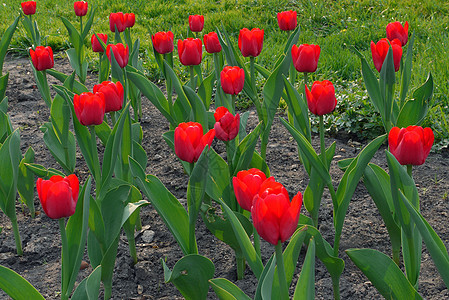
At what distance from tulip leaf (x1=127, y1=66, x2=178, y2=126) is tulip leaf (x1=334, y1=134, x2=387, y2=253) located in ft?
3.38

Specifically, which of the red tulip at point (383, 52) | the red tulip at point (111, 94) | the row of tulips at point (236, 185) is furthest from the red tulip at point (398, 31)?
the red tulip at point (111, 94)

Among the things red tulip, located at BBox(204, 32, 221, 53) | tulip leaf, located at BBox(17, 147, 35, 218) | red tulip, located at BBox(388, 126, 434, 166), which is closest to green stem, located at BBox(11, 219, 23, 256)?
tulip leaf, located at BBox(17, 147, 35, 218)

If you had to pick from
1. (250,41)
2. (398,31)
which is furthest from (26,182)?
(398,31)

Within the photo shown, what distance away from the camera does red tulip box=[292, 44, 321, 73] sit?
2.12 meters

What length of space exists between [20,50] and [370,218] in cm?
353

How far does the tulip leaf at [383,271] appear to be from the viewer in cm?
154

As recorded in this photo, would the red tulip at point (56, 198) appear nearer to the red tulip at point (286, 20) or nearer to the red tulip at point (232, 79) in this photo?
the red tulip at point (232, 79)

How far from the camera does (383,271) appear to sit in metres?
1.57

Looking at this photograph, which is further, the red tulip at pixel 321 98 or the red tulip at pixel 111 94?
the red tulip at pixel 111 94

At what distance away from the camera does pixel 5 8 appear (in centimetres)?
616

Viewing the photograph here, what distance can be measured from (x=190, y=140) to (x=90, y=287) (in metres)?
0.45

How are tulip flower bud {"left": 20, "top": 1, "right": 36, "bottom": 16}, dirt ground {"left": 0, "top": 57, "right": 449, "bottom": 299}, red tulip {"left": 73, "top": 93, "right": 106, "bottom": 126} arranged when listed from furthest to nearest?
1. tulip flower bud {"left": 20, "top": 1, "right": 36, "bottom": 16}
2. dirt ground {"left": 0, "top": 57, "right": 449, "bottom": 299}
3. red tulip {"left": 73, "top": 93, "right": 106, "bottom": 126}

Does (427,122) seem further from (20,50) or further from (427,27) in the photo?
(20,50)

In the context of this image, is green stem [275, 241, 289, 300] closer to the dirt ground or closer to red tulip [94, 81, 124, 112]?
the dirt ground
